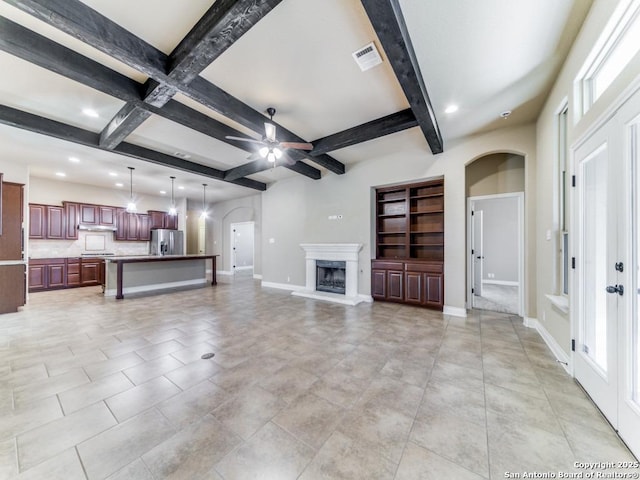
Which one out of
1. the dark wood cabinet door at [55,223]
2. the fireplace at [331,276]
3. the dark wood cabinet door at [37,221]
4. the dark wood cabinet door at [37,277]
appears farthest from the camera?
the dark wood cabinet door at [55,223]

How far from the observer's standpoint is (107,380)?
88.4 inches

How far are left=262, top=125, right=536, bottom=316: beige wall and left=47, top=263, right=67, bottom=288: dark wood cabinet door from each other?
5.50 metres

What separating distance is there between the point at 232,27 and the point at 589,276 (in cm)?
370

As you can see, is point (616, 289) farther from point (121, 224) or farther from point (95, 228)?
point (121, 224)

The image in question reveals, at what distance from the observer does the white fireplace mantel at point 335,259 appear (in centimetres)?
543

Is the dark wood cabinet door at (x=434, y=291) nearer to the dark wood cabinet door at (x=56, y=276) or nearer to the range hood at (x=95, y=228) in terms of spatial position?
the range hood at (x=95, y=228)

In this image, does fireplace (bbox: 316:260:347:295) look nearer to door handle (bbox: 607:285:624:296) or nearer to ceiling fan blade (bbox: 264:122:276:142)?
ceiling fan blade (bbox: 264:122:276:142)

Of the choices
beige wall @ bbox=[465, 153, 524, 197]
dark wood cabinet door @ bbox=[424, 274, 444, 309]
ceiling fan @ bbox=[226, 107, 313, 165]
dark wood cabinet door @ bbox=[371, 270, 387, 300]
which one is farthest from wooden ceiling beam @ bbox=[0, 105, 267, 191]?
beige wall @ bbox=[465, 153, 524, 197]

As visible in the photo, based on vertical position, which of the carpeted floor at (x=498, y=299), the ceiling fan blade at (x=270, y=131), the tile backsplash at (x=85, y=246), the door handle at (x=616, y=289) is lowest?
the carpeted floor at (x=498, y=299)

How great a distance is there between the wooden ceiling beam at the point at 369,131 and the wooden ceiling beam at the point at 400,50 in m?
0.23

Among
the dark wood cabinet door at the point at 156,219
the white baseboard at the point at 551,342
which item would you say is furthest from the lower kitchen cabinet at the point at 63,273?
the white baseboard at the point at 551,342

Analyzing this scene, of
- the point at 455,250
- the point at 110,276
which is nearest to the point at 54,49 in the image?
the point at 110,276

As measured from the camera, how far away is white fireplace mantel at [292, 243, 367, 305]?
5.43m

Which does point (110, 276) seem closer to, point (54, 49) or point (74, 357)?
point (74, 357)
